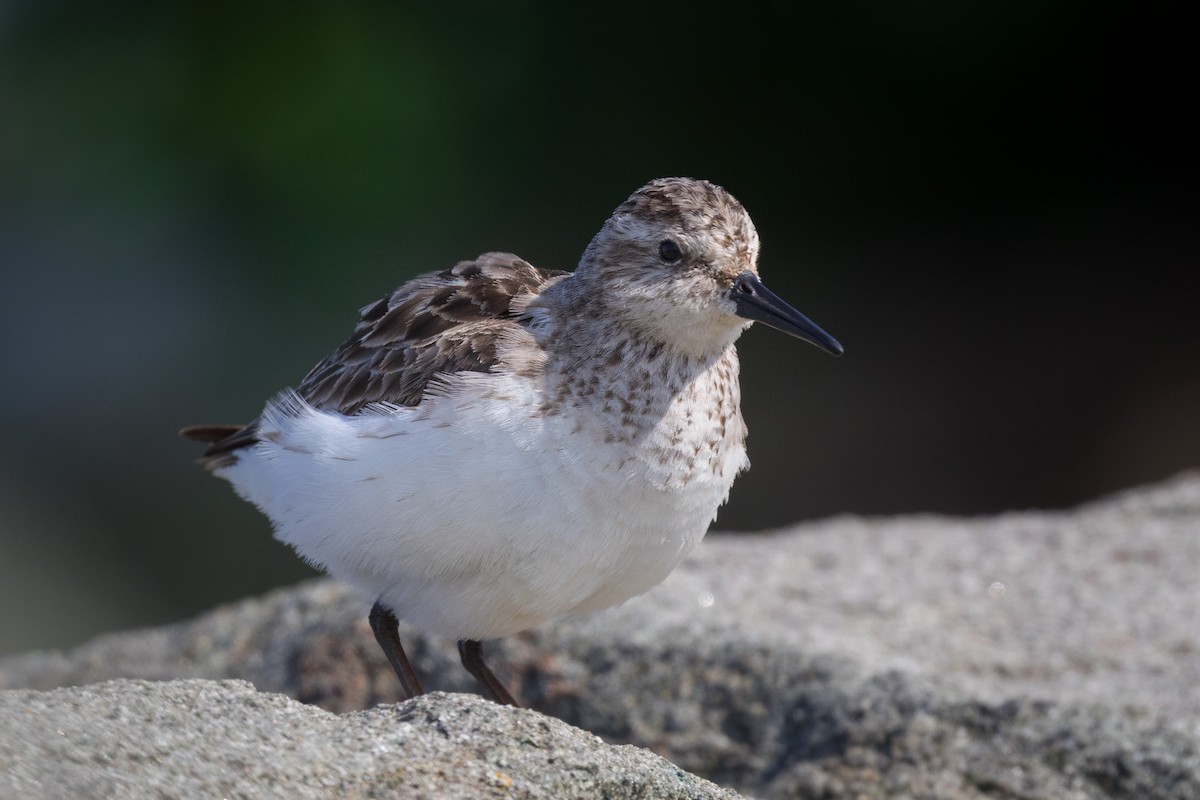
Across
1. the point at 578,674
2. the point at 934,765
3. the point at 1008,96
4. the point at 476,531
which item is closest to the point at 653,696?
the point at 578,674

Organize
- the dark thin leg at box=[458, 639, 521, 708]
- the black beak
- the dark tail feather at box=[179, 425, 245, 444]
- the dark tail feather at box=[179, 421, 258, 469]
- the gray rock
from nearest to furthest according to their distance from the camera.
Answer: the gray rock < the black beak < the dark thin leg at box=[458, 639, 521, 708] < the dark tail feather at box=[179, 421, 258, 469] < the dark tail feather at box=[179, 425, 245, 444]

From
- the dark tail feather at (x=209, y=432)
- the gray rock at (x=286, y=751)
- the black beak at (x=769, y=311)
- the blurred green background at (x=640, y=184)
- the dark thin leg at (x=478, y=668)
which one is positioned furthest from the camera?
the blurred green background at (x=640, y=184)

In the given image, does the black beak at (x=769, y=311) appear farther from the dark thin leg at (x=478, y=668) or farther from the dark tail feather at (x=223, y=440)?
the dark tail feather at (x=223, y=440)

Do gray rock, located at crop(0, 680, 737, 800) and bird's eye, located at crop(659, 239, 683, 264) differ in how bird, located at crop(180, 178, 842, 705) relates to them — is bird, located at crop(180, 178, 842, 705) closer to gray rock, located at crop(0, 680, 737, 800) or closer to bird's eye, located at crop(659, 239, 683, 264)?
bird's eye, located at crop(659, 239, 683, 264)

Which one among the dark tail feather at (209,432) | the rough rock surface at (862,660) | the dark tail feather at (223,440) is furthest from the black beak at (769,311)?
the dark tail feather at (209,432)

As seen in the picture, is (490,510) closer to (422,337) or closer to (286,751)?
(422,337)

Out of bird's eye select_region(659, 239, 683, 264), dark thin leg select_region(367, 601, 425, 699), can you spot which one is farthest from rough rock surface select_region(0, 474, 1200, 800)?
bird's eye select_region(659, 239, 683, 264)
